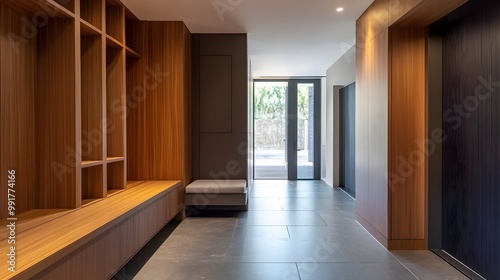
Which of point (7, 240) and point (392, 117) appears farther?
point (392, 117)

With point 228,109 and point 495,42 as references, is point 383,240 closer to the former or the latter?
point 495,42

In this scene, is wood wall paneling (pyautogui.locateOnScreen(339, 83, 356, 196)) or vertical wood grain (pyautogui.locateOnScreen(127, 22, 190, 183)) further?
wood wall paneling (pyautogui.locateOnScreen(339, 83, 356, 196))

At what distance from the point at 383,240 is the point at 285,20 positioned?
3.27 meters

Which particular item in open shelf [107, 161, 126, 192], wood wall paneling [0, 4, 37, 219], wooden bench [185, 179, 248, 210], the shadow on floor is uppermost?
wood wall paneling [0, 4, 37, 219]

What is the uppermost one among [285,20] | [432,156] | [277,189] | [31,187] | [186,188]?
[285,20]

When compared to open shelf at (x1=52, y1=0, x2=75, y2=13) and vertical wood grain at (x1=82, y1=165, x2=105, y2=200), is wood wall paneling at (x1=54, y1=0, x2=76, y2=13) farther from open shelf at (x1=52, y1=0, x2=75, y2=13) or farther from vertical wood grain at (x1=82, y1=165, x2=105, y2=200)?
vertical wood grain at (x1=82, y1=165, x2=105, y2=200)

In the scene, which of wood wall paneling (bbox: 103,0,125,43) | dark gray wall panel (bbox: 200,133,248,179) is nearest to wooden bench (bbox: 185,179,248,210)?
dark gray wall panel (bbox: 200,133,248,179)

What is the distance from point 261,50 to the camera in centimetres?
634

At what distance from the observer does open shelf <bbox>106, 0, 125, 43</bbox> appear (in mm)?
3936

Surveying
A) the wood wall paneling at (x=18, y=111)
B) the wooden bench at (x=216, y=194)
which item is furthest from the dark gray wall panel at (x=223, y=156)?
the wood wall paneling at (x=18, y=111)

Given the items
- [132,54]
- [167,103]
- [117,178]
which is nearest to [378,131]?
[167,103]

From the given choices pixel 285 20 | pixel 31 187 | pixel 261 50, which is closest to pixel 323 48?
pixel 261 50

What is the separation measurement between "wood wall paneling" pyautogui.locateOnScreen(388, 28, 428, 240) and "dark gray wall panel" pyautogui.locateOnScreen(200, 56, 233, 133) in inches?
107

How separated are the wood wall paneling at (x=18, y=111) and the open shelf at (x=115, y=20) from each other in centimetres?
121
